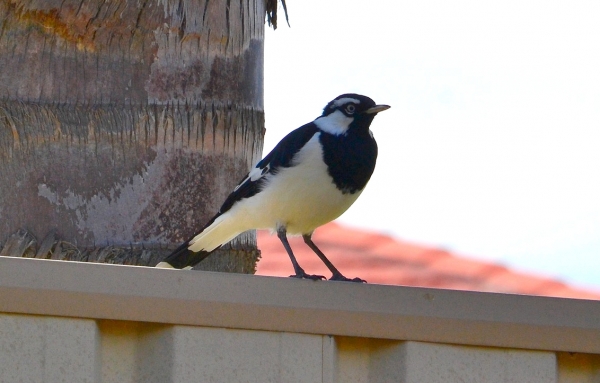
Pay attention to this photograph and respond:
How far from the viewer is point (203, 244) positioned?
14.1 ft

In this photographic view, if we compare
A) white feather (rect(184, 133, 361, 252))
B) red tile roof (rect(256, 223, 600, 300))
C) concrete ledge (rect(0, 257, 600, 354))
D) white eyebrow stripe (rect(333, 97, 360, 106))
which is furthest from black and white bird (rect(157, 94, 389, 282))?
red tile roof (rect(256, 223, 600, 300))

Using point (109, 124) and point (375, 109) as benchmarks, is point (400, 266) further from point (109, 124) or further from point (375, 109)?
point (109, 124)

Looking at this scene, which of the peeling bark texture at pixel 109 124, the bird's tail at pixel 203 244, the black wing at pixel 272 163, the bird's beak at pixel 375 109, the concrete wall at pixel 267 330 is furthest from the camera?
the bird's beak at pixel 375 109

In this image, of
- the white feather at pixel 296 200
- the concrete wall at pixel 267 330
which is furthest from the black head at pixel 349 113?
the concrete wall at pixel 267 330

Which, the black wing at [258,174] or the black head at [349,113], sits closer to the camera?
the black wing at [258,174]

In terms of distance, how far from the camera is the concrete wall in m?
2.68

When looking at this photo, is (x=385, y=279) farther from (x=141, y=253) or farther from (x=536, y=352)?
(x=536, y=352)

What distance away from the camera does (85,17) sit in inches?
156

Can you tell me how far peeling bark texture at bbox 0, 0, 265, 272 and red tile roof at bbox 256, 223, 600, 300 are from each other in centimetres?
351

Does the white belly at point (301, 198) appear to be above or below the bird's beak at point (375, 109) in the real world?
below

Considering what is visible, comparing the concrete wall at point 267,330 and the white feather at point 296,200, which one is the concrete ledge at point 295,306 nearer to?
the concrete wall at point 267,330

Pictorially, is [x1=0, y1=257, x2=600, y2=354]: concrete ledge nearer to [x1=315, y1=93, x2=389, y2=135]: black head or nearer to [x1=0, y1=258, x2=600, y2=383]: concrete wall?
[x1=0, y1=258, x2=600, y2=383]: concrete wall

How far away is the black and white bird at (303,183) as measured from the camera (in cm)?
454

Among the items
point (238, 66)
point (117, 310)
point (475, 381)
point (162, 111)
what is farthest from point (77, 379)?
point (238, 66)
